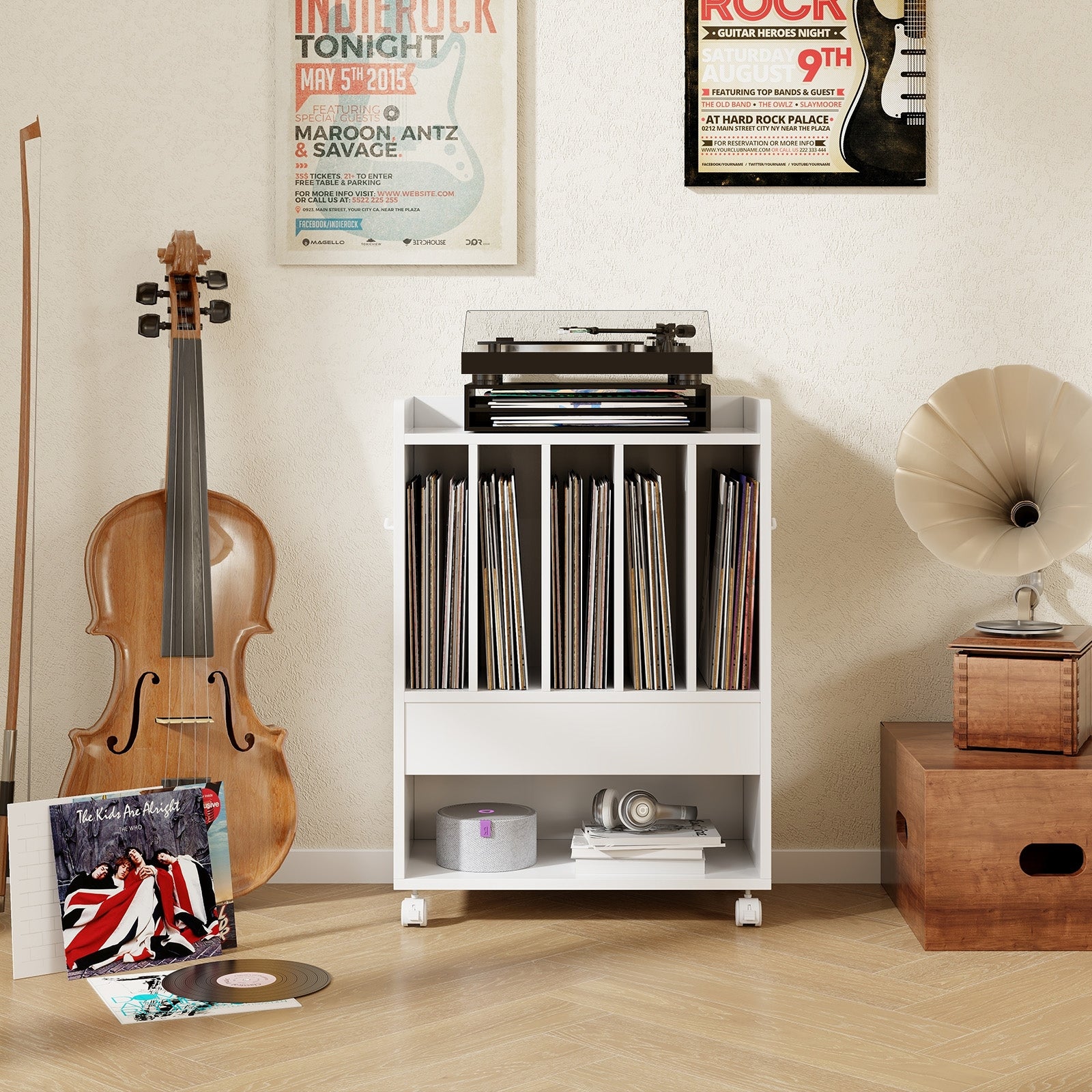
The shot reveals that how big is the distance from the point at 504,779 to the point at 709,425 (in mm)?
896

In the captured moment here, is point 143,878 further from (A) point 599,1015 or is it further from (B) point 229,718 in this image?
(A) point 599,1015

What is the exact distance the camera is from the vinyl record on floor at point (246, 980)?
1.97 metres

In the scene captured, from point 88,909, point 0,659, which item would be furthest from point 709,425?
point 0,659

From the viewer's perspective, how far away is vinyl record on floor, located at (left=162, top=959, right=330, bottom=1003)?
1968mm

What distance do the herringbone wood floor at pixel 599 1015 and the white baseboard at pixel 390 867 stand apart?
7.9 inches

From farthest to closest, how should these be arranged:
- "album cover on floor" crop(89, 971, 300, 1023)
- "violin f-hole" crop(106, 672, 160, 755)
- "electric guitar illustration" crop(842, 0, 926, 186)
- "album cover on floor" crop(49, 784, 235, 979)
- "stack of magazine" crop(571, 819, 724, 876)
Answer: "electric guitar illustration" crop(842, 0, 926, 186), "stack of magazine" crop(571, 819, 724, 876), "violin f-hole" crop(106, 672, 160, 755), "album cover on floor" crop(49, 784, 235, 979), "album cover on floor" crop(89, 971, 300, 1023)

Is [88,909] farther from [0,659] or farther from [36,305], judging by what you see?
[36,305]

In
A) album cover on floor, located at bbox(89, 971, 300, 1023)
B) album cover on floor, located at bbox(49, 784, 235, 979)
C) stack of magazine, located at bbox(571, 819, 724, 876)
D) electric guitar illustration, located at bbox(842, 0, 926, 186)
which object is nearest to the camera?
album cover on floor, located at bbox(89, 971, 300, 1023)

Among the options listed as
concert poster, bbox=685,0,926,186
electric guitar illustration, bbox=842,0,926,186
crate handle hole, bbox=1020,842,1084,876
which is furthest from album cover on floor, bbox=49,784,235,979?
electric guitar illustration, bbox=842,0,926,186

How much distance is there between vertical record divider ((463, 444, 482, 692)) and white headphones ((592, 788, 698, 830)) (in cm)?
36

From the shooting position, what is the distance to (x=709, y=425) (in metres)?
2.32

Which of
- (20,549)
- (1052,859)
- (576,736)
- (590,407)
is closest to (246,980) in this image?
(576,736)

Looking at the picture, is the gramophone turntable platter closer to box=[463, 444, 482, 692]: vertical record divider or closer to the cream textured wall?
the cream textured wall

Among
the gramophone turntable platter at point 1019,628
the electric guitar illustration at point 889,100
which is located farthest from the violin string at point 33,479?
the gramophone turntable platter at point 1019,628
